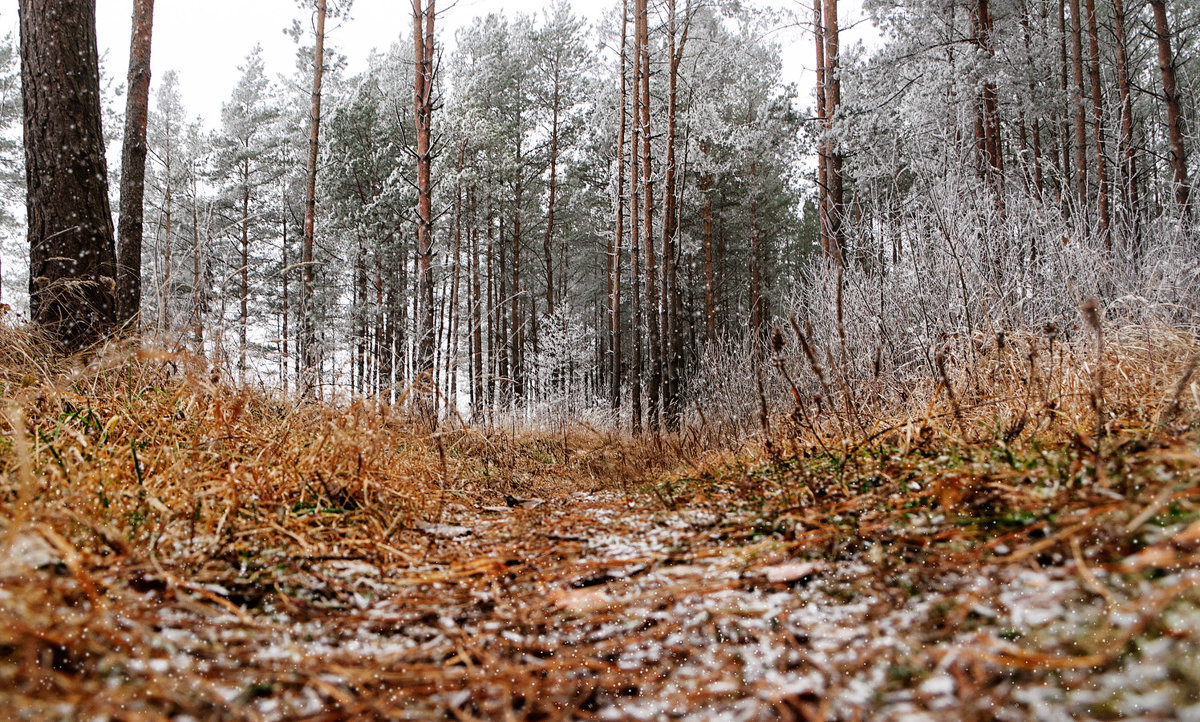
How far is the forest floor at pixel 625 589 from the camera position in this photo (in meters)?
0.89

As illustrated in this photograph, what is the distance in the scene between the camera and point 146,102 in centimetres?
629

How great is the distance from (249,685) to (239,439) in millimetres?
1654

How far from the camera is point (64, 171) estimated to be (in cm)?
373

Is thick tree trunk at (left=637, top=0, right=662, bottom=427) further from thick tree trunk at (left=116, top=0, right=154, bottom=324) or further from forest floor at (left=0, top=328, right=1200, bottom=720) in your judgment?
forest floor at (left=0, top=328, right=1200, bottom=720)

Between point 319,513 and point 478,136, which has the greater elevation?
point 478,136

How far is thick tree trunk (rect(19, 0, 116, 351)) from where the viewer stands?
3629 millimetres

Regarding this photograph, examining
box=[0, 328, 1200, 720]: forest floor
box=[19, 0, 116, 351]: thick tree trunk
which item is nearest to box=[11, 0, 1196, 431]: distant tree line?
box=[19, 0, 116, 351]: thick tree trunk

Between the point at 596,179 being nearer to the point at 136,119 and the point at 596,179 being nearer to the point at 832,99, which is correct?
the point at 832,99

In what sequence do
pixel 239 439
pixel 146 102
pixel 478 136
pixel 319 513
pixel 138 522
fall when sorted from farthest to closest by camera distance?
1. pixel 478 136
2. pixel 146 102
3. pixel 239 439
4. pixel 319 513
5. pixel 138 522

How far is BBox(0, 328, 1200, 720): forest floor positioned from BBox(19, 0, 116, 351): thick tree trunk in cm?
168

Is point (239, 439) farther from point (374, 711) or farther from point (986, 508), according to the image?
point (986, 508)

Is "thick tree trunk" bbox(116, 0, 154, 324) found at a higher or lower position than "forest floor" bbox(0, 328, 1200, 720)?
higher

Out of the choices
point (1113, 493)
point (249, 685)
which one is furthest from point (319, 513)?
point (1113, 493)

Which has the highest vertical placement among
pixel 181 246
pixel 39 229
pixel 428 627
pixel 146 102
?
pixel 181 246
